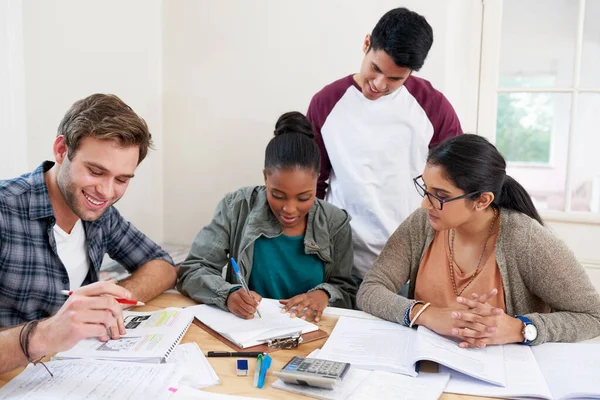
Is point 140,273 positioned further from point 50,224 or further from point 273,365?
point 273,365

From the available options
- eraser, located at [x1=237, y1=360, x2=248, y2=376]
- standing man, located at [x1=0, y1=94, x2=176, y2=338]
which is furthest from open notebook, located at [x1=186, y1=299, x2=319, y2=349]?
standing man, located at [x1=0, y1=94, x2=176, y2=338]

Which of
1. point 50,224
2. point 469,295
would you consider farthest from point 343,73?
point 50,224

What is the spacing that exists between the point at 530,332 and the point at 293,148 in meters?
0.83

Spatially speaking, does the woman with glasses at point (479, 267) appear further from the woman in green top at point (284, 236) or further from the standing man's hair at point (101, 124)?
the standing man's hair at point (101, 124)

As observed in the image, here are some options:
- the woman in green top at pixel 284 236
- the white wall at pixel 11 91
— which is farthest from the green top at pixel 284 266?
the white wall at pixel 11 91

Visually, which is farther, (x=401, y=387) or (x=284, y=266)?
(x=284, y=266)

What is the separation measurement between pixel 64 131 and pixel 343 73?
160cm

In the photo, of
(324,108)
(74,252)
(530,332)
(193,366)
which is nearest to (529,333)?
(530,332)

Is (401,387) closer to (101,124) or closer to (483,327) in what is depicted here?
(483,327)

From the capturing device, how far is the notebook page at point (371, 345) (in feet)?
4.05

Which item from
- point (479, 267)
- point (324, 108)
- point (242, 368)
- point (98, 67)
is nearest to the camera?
point (242, 368)

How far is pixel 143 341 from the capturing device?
1.31 meters

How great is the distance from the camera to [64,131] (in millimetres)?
1479

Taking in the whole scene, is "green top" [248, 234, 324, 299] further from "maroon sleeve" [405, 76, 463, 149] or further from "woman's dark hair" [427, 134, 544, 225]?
"maroon sleeve" [405, 76, 463, 149]
